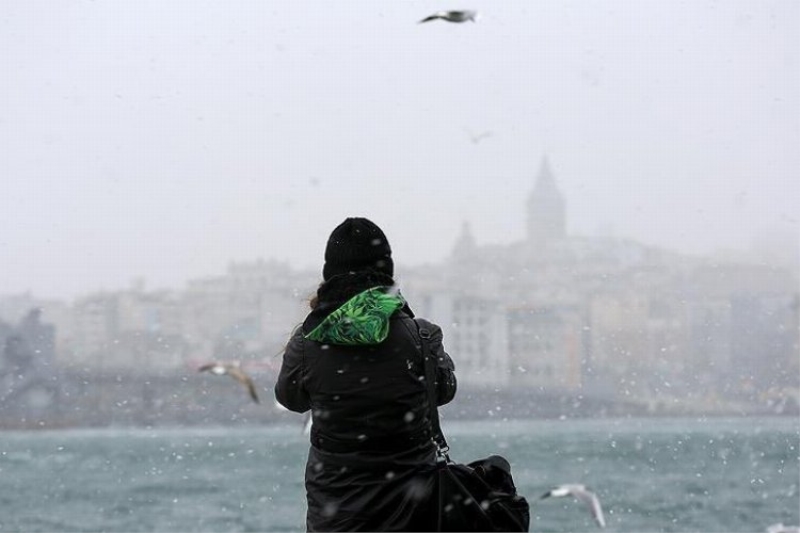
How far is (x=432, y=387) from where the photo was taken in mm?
2809

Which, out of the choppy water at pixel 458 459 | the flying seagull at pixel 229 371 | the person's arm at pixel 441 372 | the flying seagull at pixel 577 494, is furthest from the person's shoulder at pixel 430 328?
the choppy water at pixel 458 459

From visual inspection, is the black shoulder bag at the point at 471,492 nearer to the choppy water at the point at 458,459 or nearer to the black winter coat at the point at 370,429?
the black winter coat at the point at 370,429

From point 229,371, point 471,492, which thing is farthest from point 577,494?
point 229,371

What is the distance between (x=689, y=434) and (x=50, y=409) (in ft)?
173

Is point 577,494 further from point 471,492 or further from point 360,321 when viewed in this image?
point 360,321

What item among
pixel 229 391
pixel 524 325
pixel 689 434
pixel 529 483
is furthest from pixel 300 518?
pixel 689 434

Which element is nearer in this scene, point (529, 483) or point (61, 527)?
point (61, 527)

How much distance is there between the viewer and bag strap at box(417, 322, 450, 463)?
2.81m

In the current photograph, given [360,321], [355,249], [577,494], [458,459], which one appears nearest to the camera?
[360,321]

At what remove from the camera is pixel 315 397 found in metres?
2.82

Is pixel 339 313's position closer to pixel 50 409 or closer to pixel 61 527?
pixel 61 527

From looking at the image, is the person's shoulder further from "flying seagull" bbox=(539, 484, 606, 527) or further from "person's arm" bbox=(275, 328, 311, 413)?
"flying seagull" bbox=(539, 484, 606, 527)

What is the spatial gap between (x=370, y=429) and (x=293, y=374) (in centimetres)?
23

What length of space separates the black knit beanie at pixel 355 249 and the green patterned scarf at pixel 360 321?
8cm
